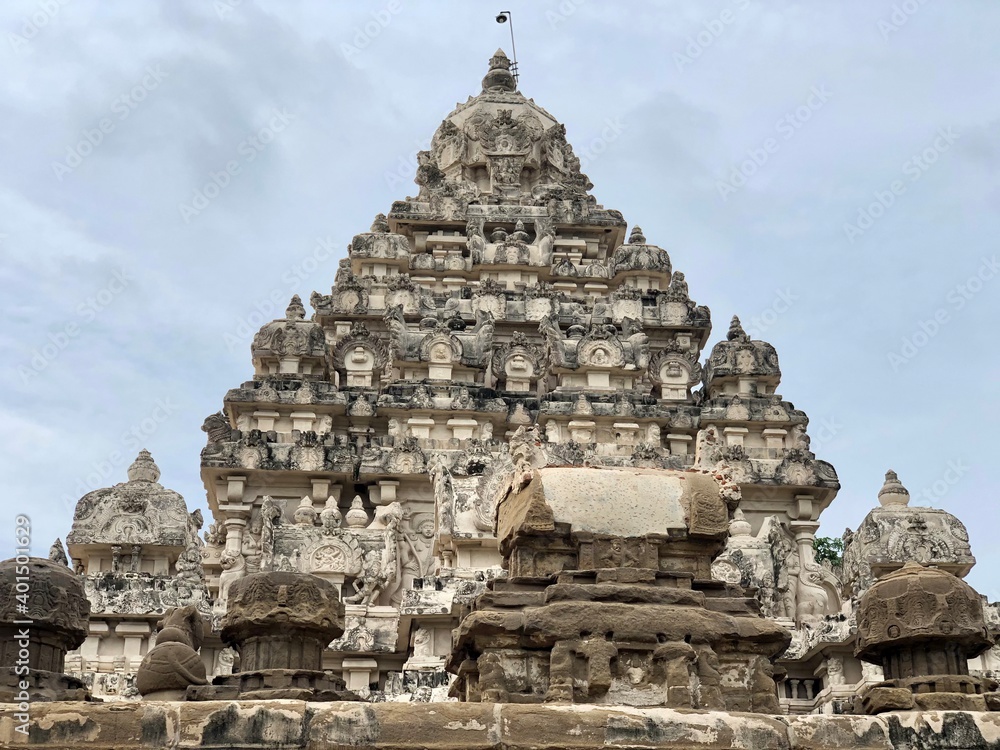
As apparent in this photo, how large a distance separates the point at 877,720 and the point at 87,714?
6.03 metres

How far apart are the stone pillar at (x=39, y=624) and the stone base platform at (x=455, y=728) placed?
1.86 metres

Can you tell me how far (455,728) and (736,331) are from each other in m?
24.3

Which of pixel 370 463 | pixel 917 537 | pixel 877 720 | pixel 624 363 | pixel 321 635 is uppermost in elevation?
pixel 624 363

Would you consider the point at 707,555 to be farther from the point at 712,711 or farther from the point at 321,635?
the point at 321,635

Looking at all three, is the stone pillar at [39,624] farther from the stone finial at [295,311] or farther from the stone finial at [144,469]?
the stone finial at [295,311]

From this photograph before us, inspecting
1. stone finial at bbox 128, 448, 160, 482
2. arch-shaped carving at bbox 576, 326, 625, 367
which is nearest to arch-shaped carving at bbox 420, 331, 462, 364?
arch-shaped carving at bbox 576, 326, 625, 367

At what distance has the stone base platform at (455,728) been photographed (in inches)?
380

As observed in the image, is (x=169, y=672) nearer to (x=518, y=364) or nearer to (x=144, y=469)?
(x=144, y=469)

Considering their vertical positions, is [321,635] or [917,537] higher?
[917,537]

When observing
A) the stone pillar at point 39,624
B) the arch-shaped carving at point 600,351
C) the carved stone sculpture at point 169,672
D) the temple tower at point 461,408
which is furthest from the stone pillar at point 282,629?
the arch-shaped carving at point 600,351

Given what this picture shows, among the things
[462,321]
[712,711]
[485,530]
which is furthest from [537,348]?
[712,711]

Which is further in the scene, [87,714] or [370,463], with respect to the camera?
[370,463]

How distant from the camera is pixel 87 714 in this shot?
9.66m

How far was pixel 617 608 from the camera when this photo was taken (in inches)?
461
